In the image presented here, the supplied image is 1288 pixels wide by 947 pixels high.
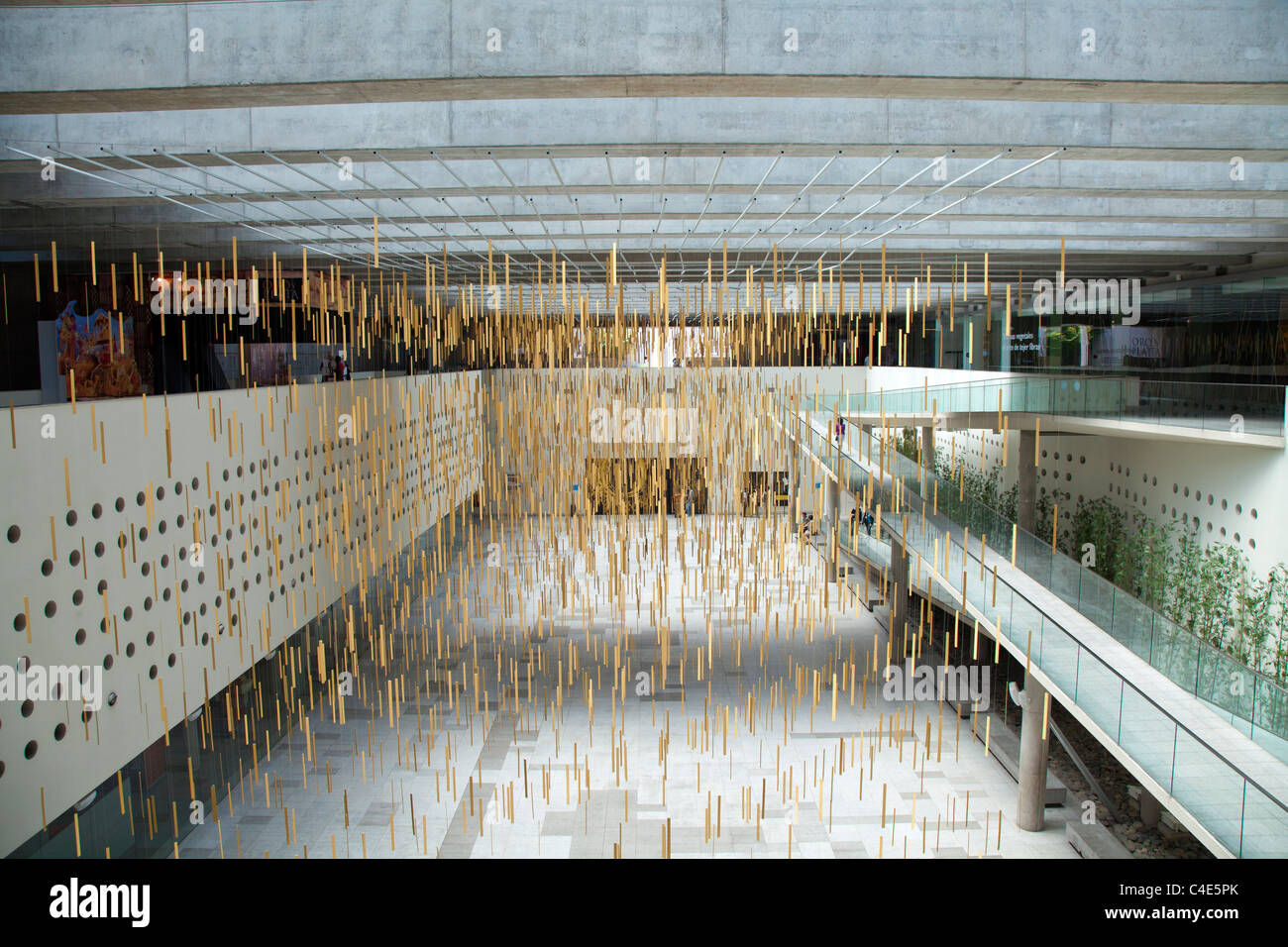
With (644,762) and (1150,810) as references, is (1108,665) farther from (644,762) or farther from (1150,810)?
(644,762)

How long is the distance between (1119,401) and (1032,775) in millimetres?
4819

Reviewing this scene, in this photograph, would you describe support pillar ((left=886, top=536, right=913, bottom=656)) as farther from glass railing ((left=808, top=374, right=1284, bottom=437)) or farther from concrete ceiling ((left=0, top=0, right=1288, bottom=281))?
concrete ceiling ((left=0, top=0, right=1288, bottom=281))

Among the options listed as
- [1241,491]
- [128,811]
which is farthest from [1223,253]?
[128,811]

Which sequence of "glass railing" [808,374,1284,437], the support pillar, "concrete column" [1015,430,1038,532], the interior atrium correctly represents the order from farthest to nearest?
"concrete column" [1015,430,1038,532] → the support pillar → "glass railing" [808,374,1284,437] → the interior atrium

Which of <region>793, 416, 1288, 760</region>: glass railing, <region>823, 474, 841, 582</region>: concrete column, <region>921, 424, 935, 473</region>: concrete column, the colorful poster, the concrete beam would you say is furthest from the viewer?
<region>921, 424, 935, 473</region>: concrete column

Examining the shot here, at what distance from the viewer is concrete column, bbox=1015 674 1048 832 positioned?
8.29 meters

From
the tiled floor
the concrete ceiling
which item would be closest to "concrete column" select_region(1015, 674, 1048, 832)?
the tiled floor

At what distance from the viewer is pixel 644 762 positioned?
31.3 feet

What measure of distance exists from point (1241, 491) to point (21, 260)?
1116cm

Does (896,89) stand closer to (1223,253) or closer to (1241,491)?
(1241,491)

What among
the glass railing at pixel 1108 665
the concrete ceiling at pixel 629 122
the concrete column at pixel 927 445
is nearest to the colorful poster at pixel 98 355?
the concrete ceiling at pixel 629 122

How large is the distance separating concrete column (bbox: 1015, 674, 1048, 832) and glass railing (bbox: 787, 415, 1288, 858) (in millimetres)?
894

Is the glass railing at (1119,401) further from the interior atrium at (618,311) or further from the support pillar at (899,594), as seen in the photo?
the support pillar at (899,594)
